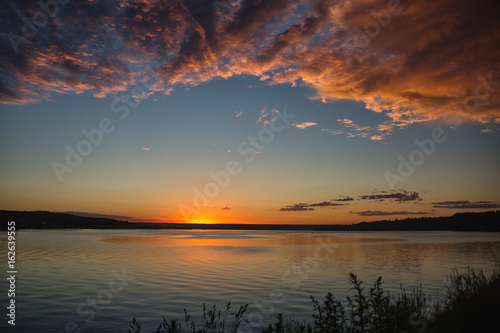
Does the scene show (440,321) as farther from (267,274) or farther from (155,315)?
(267,274)

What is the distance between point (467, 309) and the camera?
1188 centimetres

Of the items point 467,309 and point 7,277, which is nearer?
point 467,309

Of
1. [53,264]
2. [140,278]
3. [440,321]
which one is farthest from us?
[53,264]

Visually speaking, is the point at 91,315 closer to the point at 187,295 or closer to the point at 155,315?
the point at 155,315

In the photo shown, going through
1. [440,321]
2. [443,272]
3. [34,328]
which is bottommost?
[443,272]

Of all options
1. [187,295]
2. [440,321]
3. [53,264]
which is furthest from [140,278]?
[440,321]

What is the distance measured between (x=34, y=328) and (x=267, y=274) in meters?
21.5

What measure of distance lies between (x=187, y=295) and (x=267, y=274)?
12.1 m

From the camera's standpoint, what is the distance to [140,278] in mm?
29516

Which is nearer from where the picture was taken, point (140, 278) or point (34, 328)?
point (34, 328)

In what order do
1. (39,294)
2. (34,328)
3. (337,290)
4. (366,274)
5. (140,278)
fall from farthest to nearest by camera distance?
(366,274) < (140,278) < (337,290) < (39,294) < (34,328)

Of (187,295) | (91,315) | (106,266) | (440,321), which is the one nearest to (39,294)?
(91,315)

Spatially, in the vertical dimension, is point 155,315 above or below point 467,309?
below

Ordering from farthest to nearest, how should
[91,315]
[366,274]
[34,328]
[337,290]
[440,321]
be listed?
[366,274] < [337,290] < [91,315] < [34,328] < [440,321]
